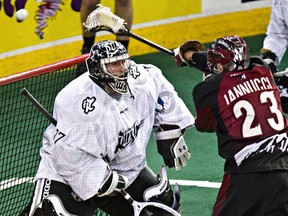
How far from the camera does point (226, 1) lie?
350 inches

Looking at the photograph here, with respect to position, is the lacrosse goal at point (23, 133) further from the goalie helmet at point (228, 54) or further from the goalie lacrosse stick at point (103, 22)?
the goalie helmet at point (228, 54)

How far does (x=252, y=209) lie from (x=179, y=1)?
4.29 metres

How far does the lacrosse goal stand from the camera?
5641 millimetres

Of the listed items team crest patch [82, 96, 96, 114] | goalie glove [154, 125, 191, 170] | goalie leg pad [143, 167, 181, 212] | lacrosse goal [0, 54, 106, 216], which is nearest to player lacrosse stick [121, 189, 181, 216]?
goalie leg pad [143, 167, 181, 212]

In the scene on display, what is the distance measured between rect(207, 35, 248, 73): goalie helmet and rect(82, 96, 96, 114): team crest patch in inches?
24.5

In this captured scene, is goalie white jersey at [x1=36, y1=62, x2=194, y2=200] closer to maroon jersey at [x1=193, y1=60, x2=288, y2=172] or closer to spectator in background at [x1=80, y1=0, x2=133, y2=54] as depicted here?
maroon jersey at [x1=193, y1=60, x2=288, y2=172]

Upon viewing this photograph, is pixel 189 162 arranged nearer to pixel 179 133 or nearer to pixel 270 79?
pixel 179 133

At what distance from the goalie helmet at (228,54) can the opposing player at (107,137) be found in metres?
0.47

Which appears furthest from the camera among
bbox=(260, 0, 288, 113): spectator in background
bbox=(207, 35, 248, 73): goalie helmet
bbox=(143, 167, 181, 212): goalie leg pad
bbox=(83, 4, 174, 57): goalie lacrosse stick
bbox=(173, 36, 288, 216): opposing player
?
bbox=(260, 0, 288, 113): spectator in background

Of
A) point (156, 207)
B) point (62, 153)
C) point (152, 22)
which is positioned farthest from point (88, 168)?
point (152, 22)

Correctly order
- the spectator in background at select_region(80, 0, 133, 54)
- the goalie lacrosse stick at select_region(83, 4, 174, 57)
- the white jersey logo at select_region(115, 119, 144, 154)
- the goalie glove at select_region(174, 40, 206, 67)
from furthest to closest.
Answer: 1. the spectator in background at select_region(80, 0, 133, 54)
2. the goalie lacrosse stick at select_region(83, 4, 174, 57)
3. the goalie glove at select_region(174, 40, 206, 67)
4. the white jersey logo at select_region(115, 119, 144, 154)

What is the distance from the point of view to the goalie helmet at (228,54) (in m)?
4.70

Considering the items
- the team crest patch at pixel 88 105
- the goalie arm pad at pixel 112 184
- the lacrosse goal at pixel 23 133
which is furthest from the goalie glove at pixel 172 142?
the lacrosse goal at pixel 23 133

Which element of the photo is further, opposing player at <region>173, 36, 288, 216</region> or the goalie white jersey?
A: the goalie white jersey
